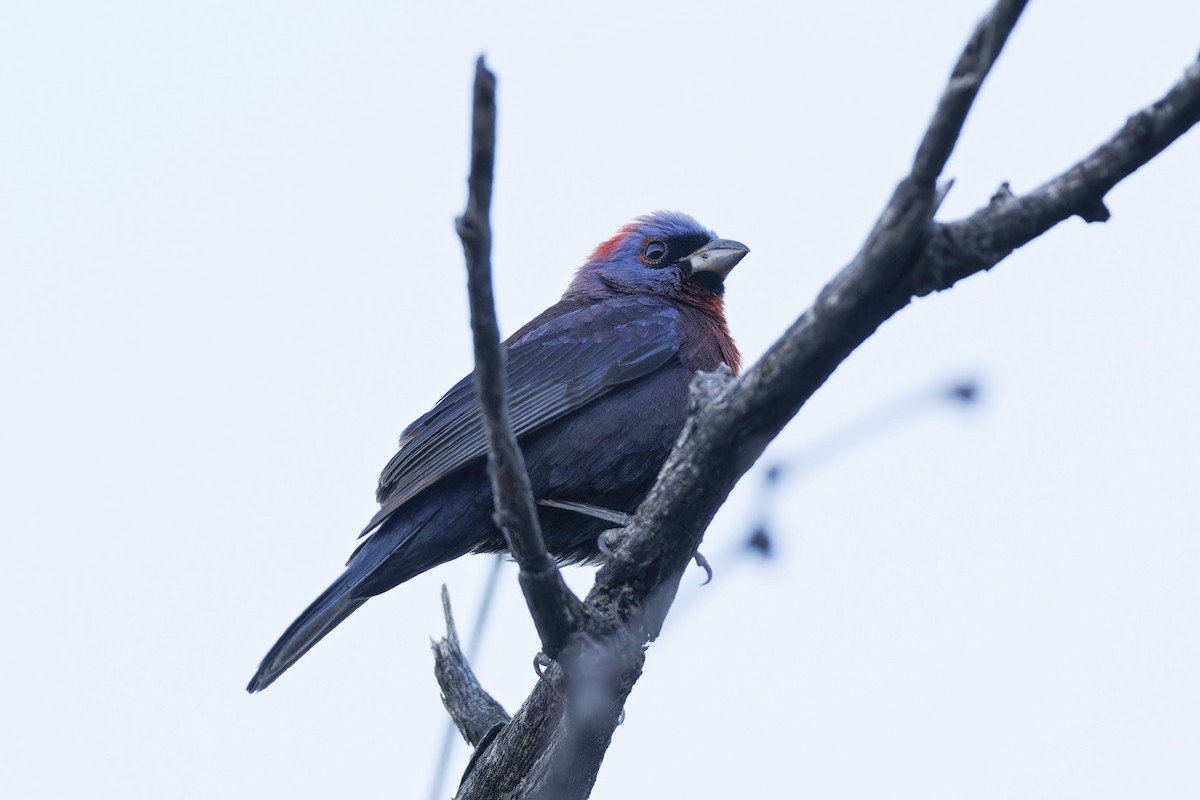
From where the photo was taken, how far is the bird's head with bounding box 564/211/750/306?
262 inches

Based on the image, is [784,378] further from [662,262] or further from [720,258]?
[662,262]

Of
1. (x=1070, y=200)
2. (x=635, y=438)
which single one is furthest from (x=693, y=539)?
(x=635, y=438)

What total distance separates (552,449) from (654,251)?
6.27 feet

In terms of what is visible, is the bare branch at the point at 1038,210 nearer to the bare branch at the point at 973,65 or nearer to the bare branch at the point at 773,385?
the bare branch at the point at 773,385

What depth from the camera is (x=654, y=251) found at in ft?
22.7

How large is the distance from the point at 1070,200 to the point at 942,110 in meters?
0.45

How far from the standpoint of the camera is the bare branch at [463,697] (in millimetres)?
5367

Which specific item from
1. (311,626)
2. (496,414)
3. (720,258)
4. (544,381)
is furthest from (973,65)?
(720,258)

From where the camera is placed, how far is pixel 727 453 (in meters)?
3.38

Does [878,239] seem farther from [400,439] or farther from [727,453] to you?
[400,439]

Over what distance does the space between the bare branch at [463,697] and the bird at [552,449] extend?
0.44 m

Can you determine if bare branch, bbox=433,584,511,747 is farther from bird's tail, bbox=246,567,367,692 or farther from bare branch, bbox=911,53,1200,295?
bare branch, bbox=911,53,1200,295

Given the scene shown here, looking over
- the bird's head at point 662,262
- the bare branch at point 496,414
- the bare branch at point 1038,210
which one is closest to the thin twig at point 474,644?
the bare branch at point 496,414

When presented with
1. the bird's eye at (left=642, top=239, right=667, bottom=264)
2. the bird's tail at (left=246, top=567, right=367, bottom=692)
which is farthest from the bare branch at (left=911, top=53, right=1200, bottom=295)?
the bird's eye at (left=642, top=239, right=667, bottom=264)
